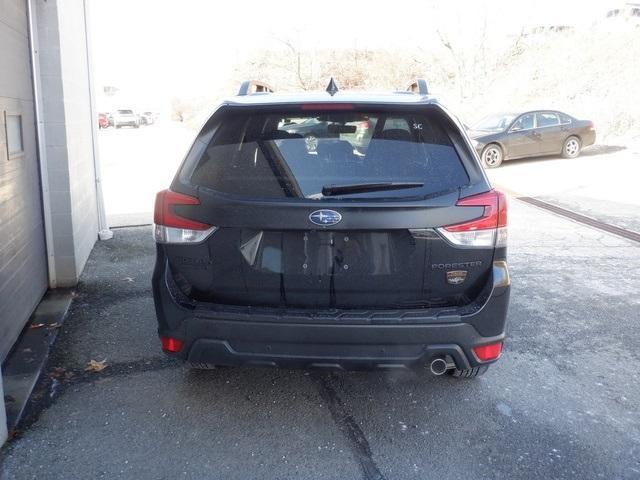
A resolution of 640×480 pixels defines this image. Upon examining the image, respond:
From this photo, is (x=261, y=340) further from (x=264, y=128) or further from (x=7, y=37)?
(x=7, y=37)

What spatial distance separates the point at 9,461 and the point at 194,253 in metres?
1.35

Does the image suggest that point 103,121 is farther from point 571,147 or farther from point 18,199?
point 18,199

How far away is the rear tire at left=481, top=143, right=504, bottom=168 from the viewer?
16.3 meters

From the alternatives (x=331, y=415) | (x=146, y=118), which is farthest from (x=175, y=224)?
(x=146, y=118)

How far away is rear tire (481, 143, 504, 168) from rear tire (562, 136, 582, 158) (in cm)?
218

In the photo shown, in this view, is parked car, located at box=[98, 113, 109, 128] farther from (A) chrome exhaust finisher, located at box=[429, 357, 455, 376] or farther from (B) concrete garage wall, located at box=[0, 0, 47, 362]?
(A) chrome exhaust finisher, located at box=[429, 357, 455, 376]

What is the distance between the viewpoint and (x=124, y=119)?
49.8 metres

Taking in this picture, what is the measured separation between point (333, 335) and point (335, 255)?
389 mm

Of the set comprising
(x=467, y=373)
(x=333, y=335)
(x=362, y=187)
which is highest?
(x=362, y=187)

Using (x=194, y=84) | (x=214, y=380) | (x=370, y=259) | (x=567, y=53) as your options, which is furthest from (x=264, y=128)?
(x=194, y=84)

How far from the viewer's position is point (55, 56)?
567cm

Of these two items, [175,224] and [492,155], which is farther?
[492,155]

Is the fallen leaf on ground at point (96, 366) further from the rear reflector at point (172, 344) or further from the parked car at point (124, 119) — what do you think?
the parked car at point (124, 119)

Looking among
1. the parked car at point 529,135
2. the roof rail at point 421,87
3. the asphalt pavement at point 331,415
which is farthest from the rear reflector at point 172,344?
the parked car at point 529,135
